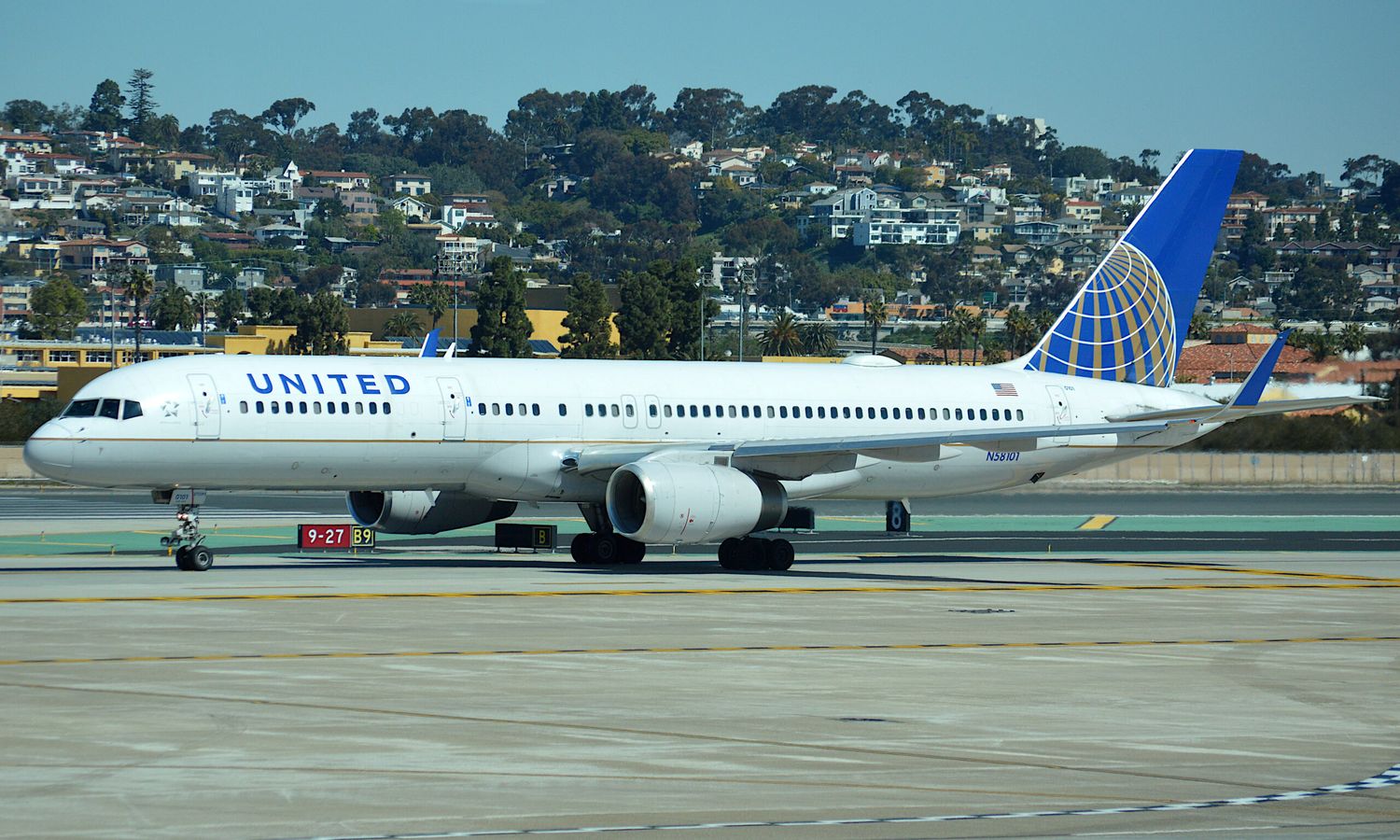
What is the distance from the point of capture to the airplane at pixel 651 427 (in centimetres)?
3862

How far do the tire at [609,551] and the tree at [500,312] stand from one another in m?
112

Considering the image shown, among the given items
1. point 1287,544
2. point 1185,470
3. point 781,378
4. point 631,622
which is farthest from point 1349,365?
point 631,622

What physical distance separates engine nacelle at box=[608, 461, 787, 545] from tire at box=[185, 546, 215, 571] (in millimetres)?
8129

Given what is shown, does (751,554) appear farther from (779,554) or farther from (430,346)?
(430,346)

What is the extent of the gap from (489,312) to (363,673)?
135087 mm

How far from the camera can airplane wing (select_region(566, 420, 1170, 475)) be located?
41625 millimetres

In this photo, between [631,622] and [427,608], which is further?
[427,608]

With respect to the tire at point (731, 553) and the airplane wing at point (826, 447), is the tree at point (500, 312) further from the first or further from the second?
the tire at point (731, 553)

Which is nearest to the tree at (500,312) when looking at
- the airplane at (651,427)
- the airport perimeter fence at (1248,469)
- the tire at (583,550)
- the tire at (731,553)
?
the airport perimeter fence at (1248,469)

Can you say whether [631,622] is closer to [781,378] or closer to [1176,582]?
[1176,582]

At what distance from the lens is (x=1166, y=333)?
53.4 metres

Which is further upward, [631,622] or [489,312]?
[489,312]

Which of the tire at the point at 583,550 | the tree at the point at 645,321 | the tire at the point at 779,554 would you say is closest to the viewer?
the tire at the point at 779,554

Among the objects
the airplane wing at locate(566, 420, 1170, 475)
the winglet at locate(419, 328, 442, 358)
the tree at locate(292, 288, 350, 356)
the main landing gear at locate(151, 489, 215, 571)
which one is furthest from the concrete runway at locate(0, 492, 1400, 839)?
the tree at locate(292, 288, 350, 356)
